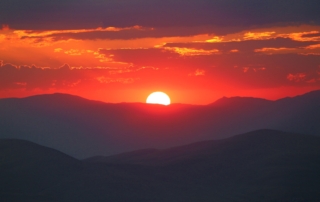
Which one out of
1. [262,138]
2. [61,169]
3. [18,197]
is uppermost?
[262,138]

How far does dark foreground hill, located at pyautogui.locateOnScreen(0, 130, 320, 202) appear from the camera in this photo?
104m

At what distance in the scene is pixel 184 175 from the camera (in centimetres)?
12481

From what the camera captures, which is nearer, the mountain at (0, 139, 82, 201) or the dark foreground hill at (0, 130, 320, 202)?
the mountain at (0, 139, 82, 201)

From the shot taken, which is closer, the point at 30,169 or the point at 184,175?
the point at 30,169

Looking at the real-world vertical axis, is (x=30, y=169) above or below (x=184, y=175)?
below

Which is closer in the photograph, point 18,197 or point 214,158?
point 18,197

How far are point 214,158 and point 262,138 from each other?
14.6 meters

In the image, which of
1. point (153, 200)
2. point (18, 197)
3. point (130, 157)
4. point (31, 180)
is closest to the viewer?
point (18, 197)

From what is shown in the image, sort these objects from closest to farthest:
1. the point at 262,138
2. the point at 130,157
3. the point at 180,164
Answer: the point at 180,164 → the point at 262,138 → the point at 130,157

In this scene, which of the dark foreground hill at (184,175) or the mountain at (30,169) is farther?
the dark foreground hill at (184,175)

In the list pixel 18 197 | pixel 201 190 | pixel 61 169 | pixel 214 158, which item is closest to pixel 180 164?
pixel 214 158

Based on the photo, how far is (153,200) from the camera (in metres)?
103

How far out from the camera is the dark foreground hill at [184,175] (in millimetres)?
104438

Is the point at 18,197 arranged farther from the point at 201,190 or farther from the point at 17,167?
the point at 201,190
